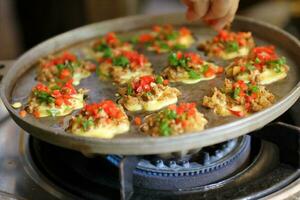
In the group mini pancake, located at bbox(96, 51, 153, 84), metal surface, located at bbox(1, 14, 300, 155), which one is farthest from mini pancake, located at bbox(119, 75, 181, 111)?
mini pancake, located at bbox(96, 51, 153, 84)

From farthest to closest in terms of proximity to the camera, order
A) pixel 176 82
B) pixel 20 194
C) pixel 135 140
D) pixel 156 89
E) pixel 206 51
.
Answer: pixel 206 51, pixel 176 82, pixel 156 89, pixel 20 194, pixel 135 140

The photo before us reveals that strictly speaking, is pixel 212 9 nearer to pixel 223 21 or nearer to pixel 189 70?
pixel 223 21

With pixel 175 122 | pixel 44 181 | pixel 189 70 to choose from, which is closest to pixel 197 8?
pixel 189 70

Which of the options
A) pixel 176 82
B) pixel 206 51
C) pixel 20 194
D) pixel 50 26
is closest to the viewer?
pixel 20 194

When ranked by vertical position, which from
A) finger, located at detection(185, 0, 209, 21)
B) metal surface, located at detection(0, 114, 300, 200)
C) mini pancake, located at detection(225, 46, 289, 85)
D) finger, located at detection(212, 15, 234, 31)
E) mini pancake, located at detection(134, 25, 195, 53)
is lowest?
metal surface, located at detection(0, 114, 300, 200)

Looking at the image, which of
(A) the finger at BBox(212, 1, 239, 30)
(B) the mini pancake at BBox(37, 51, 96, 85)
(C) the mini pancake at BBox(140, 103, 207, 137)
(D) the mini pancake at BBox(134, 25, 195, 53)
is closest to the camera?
(C) the mini pancake at BBox(140, 103, 207, 137)

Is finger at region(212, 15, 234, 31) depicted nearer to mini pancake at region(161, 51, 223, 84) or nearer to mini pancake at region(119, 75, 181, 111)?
mini pancake at region(161, 51, 223, 84)

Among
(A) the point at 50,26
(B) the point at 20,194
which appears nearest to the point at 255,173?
(B) the point at 20,194

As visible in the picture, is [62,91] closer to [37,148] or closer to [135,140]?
[37,148]
